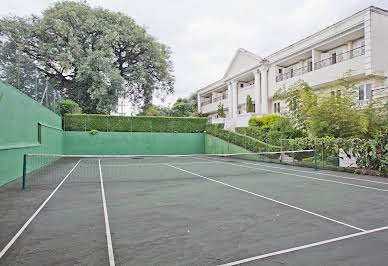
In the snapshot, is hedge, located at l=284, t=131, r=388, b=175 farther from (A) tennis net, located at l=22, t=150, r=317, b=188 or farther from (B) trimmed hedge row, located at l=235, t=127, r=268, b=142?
(B) trimmed hedge row, located at l=235, t=127, r=268, b=142

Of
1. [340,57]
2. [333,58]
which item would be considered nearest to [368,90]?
[340,57]

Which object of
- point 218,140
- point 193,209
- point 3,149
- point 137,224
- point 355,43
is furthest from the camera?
point 218,140

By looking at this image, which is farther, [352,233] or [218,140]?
[218,140]

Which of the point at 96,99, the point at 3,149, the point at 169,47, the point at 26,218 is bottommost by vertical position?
the point at 26,218

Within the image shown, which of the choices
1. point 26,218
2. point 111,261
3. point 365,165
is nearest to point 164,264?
point 111,261

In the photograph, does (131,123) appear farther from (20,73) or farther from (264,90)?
(20,73)

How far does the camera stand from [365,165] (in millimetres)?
12109

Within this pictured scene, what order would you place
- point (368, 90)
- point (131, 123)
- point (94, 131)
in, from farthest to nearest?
Result: point (131, 123)
point (94, 131)
point (368, 90)

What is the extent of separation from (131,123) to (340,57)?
20420 mm

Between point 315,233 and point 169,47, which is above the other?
point 169,47

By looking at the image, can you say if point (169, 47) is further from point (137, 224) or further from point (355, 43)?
point (137, 224)

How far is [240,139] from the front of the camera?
22.9 m

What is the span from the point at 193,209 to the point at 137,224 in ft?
4.91

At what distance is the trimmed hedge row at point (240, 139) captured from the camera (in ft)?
64.1
